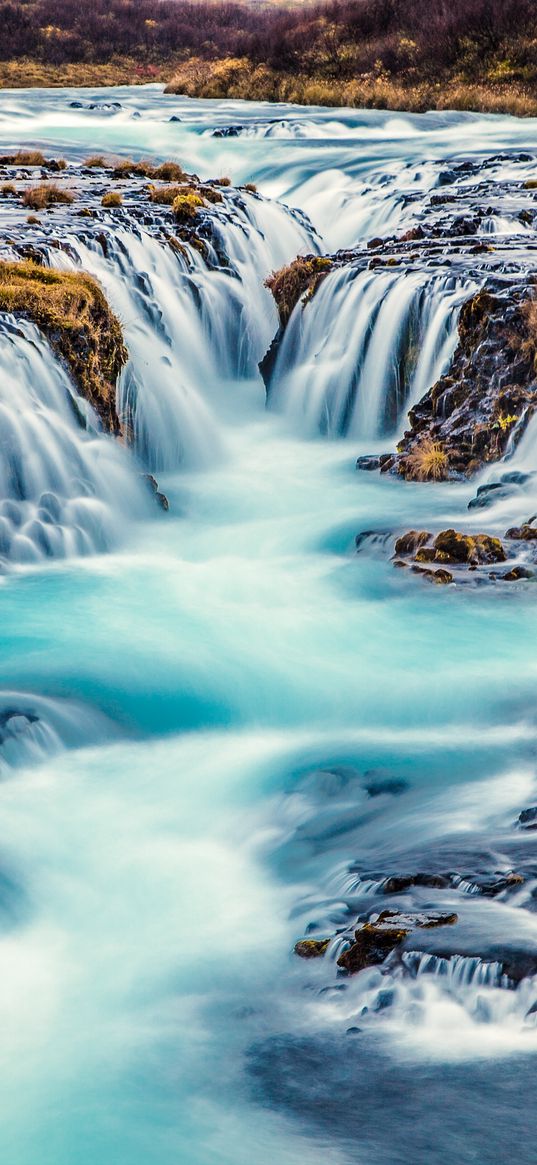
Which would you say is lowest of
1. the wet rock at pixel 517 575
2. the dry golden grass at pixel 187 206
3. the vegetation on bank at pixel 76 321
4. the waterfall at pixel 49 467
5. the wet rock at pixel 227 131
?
the wet rock at pixel 517 575

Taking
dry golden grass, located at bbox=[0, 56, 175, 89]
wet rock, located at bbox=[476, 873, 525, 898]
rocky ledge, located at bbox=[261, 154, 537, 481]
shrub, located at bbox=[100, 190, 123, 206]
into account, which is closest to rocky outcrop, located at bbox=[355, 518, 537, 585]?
rocky ledge, located at bbox=[261, 154, 537, 481]

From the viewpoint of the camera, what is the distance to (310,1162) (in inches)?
208

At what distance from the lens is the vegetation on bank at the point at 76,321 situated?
48.6 ft

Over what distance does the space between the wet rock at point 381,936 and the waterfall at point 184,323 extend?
992cm

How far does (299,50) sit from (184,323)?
29.4 metres

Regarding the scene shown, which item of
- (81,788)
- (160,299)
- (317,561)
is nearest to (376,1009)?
(81,788)

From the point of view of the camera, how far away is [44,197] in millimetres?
20922

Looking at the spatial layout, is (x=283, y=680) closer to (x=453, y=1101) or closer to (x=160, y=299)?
(x=453, y=1101)

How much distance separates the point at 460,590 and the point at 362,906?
208 inches

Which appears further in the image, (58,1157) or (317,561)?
(317,561)

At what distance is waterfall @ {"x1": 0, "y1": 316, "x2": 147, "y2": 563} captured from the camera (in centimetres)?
1316

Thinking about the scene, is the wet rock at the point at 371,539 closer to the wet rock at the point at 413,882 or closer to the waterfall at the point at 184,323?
the waterfall at the point at 184,323

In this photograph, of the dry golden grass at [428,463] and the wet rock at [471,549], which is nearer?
the wet rock at [471,549]

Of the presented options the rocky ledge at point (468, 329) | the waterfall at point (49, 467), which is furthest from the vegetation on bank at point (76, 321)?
the rocky ledge at point (468, 329)
